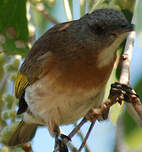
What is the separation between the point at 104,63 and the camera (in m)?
3.43

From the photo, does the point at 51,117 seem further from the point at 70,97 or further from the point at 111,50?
Answer: the point at 111,50

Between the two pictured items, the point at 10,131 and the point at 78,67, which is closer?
the point at 10,131

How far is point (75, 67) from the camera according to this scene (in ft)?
11.3

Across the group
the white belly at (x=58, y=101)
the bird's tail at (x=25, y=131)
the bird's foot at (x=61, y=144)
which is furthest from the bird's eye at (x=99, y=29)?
the bird's tail at (x=25, y=131)

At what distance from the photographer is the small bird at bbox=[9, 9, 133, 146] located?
3.29 meters

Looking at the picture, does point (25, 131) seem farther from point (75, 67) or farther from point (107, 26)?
point (107, 26)

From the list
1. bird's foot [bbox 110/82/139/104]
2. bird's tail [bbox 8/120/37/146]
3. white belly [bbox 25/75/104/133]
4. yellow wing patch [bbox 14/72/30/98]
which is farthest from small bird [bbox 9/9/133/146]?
bird's tail [bbox 8/120/37/146]

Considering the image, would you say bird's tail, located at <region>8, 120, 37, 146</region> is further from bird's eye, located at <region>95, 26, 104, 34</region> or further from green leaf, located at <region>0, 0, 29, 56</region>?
bird's eye, located at <region>95, 26, 104, 34</region>

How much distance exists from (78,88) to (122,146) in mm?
760

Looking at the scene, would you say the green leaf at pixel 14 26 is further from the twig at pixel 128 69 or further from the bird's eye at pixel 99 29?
the twig at pixel 128 69

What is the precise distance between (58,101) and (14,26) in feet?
2.88

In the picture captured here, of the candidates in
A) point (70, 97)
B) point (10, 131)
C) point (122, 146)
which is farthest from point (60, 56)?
point (122, 146)

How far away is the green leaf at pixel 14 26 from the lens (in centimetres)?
372

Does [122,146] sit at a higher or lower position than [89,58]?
lower
